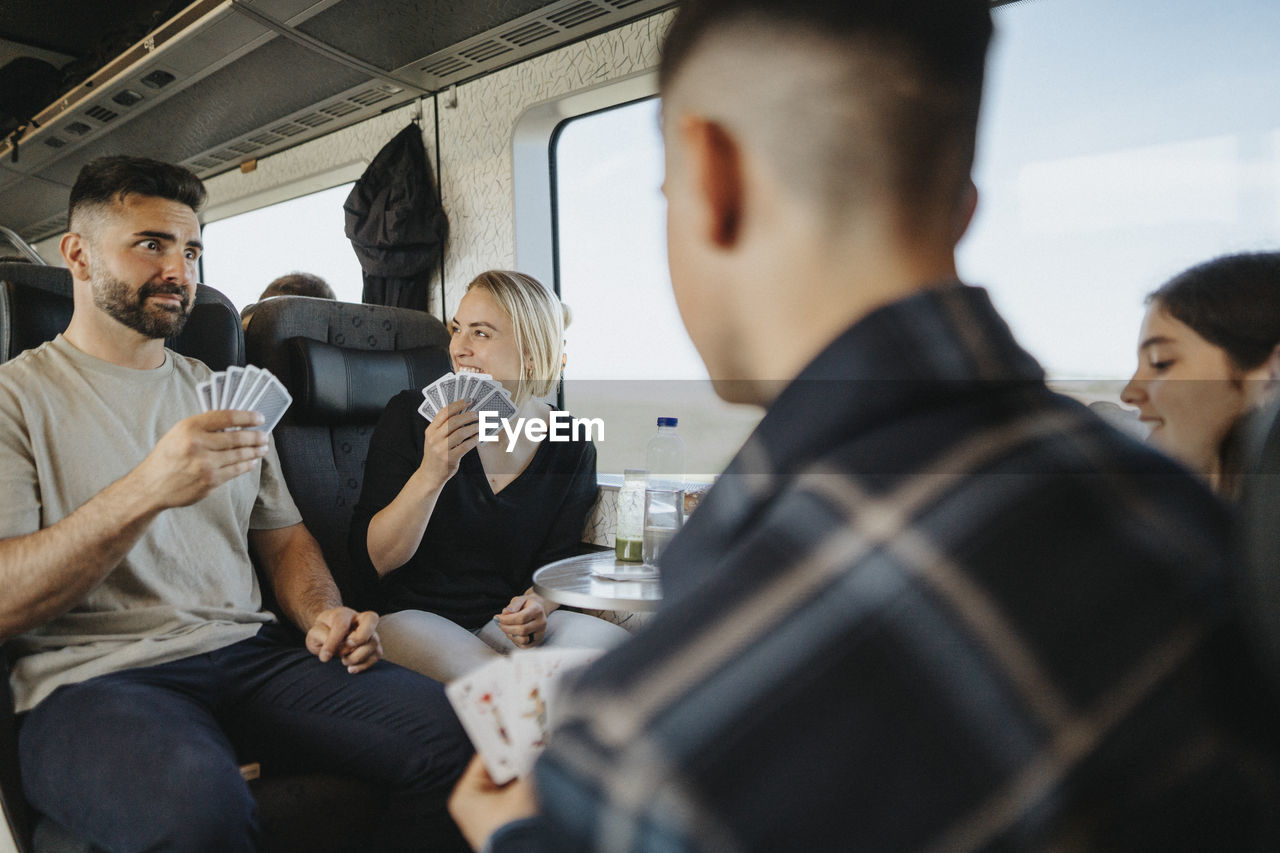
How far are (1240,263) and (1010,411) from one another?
1.51 meters

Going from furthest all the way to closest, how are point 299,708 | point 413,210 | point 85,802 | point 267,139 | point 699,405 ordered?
1. point 267,139
2. point 413,210
3. point 699,405
4. point 299,708
5. point 85,802

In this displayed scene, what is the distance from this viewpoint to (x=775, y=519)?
0.34 m

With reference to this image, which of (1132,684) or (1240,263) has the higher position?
(1240,263)

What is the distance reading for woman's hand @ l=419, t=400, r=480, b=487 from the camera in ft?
5.65

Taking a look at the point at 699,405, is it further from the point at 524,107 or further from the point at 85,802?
the point at 85,802

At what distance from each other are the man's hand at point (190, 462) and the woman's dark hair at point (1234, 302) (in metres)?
1.69

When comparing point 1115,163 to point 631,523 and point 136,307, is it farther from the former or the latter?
point 136,307

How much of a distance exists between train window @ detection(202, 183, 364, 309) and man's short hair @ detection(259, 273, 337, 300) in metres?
0.20

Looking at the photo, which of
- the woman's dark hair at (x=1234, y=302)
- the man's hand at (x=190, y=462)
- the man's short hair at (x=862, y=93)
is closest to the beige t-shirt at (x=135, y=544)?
the man's hand at (x=190, y=462)

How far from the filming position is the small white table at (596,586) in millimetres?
1535

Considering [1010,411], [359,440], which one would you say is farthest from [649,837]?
[359,440]

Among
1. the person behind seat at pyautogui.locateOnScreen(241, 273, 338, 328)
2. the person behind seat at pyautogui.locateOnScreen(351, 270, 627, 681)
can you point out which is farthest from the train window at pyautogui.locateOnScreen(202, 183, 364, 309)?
the person behind seat at pyautogui.locateOnScreen(351, 270, 627, 681)

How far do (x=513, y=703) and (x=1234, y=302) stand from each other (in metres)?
1.42

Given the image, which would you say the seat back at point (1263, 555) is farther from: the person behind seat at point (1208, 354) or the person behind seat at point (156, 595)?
the person behind seat at point (156, 595)
